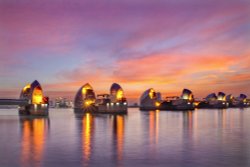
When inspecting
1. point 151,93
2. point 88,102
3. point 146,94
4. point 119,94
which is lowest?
point 88,102

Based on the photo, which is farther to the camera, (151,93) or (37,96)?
(151,93)

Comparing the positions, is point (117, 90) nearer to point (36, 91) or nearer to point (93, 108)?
point (93, 108)

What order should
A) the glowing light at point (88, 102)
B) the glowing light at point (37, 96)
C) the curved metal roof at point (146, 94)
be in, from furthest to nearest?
the curved metal roof at point (146, 94)
the glowing light at point (88, 102)
the glowing light at point (37, 96)

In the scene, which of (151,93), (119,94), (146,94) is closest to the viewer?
(119,94)

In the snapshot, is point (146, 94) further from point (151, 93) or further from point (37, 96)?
point (37, 96)

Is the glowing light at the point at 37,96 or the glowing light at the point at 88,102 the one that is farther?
the glowing light at the point at 88,102

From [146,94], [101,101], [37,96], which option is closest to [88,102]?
[101,101]

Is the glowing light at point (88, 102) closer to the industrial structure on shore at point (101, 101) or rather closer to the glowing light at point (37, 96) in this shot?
the industrial structure on shore at point (101, 101)

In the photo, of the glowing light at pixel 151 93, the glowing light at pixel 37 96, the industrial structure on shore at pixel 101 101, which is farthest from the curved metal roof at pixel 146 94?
the glowing light at pixel 37 96

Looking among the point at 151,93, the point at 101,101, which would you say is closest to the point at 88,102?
the point at 101,101

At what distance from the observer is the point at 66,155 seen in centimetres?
2392

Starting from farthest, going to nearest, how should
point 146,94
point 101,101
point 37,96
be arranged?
Result: 1. point 146,94
2. point 101,101
3. point 37,96

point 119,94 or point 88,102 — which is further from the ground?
point 119,94

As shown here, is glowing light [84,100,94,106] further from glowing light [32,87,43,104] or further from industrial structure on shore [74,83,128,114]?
glowing light [32,87,43,104]
